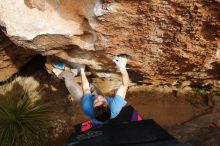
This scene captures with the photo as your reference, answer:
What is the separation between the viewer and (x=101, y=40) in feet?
14.2

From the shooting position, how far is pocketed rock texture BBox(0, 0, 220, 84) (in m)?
3.82

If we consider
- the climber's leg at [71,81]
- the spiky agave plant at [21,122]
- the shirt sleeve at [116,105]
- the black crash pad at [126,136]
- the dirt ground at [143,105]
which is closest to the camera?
the black crash pad at [126,136]

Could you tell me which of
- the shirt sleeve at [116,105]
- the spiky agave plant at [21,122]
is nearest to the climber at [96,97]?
the shirt sleeve at [116,105]

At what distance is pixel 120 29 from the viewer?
164 inches

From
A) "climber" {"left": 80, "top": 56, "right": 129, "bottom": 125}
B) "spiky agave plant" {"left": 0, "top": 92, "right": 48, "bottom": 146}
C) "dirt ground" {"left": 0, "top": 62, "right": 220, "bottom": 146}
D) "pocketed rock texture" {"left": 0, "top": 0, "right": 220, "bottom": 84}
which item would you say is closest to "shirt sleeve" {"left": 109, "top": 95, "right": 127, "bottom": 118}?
"climber" {"left": 80, "top": 56, "right": 129, "bottom": 125}

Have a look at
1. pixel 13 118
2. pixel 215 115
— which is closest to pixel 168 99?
pixel 215 115

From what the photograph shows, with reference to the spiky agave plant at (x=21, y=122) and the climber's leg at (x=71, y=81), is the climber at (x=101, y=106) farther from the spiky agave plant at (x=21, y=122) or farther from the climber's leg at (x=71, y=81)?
the spiky agave plant at (x=21, y=122)

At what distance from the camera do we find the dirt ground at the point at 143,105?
548cm

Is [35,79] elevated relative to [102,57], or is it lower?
lower

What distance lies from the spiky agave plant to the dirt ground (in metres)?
0.25

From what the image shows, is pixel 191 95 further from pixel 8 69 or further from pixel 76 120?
pixel 8 69

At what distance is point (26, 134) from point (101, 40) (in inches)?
69.1

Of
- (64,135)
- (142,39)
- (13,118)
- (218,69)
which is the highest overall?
(142,39)

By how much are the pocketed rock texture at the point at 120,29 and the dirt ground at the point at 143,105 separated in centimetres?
88
